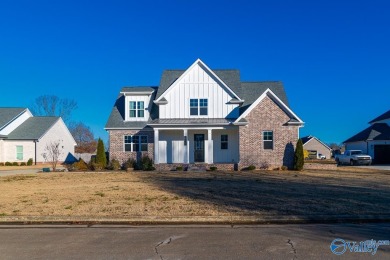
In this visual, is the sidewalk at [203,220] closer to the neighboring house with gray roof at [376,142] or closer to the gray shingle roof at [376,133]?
the neighboring house with gray roof at [376,142]

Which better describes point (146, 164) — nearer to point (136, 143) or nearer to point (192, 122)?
point (136, 143)

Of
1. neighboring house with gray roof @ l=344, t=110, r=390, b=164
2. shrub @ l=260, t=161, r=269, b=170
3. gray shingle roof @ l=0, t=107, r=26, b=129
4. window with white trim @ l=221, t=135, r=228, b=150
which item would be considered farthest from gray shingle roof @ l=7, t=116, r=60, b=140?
neighboring house with gray roof @ l=344, t=110, r=390, b=164

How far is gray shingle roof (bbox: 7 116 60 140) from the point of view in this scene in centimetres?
3684

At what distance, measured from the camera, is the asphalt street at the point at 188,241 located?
5.79 m

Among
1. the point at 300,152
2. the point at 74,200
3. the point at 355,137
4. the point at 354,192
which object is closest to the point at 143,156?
the point at 300,152

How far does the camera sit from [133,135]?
26953 millimetres

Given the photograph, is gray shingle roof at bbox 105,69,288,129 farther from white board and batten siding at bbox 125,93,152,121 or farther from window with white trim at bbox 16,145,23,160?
window with white trim at bbox 16,145,23,160

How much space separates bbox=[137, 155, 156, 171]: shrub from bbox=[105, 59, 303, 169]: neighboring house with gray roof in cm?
85

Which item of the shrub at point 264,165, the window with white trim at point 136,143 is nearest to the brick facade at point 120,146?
the window with white trim at point 136,143

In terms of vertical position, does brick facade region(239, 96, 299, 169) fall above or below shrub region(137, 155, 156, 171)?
above

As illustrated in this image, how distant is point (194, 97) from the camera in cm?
2650

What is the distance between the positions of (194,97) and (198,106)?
2.64 feet

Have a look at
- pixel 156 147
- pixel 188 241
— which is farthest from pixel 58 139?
pixel 188 241

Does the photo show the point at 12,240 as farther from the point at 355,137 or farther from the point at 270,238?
the point at 355,137
